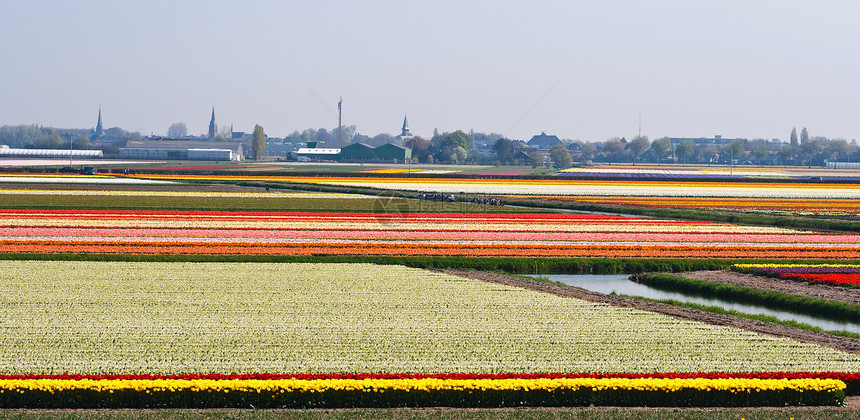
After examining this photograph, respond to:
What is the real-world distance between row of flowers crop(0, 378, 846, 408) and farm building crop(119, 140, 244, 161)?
529ft

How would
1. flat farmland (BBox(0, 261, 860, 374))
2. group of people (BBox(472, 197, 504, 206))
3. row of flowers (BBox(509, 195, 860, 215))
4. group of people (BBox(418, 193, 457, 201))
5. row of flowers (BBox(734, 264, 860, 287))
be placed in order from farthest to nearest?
group of people (BBox(418, 193, 457, 201))
group of people (BBox(472, 197, 504, 206))
row of flowers (BBox(509, 195, 860, 215))
row of flowers (BBox(734, 264, 860, 287))
flat farmland (BBox(0, 261, 860, 374))

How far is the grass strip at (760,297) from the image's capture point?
2670 centimetres

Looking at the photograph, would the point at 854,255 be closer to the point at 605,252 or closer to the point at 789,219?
the point at 605,252

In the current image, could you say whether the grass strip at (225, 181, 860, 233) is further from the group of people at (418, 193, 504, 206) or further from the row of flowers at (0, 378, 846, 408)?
the row of flowers at (0, 378, 846, 408)

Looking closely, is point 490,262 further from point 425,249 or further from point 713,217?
point 713,217

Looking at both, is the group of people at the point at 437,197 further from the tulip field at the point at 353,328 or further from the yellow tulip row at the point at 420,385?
the yellow tulip row at the point at 420,385

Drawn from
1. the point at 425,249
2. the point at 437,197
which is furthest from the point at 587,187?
the point at 425,249

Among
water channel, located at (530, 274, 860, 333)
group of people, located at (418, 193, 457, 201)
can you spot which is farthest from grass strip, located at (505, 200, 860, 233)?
water channel, located at (530, 274, 860, 333)

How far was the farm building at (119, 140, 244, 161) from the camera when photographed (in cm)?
17662

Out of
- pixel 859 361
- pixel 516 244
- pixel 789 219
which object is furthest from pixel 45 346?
pixel 789 219

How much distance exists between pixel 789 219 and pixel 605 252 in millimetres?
20244

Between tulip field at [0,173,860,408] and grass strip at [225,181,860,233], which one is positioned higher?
grass strip at [225,181,860,233]

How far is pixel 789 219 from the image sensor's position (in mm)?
52812

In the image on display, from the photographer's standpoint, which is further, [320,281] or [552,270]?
[552,270]
